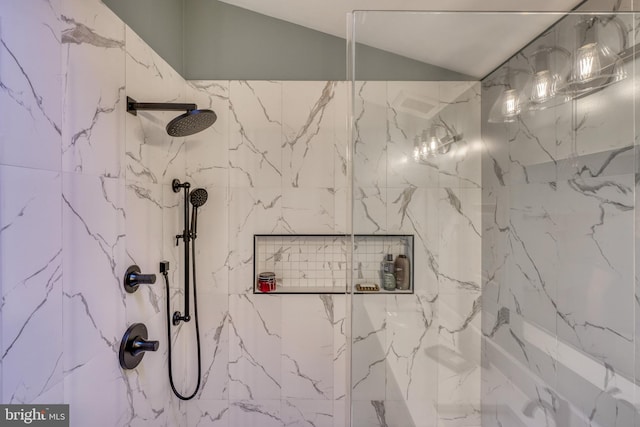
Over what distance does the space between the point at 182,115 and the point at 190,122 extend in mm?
63

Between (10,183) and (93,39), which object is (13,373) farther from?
(93,39)

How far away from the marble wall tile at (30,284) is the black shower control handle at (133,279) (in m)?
0.27

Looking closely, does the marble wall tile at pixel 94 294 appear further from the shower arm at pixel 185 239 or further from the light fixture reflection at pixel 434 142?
the light fixture reflection at pixel 434 142

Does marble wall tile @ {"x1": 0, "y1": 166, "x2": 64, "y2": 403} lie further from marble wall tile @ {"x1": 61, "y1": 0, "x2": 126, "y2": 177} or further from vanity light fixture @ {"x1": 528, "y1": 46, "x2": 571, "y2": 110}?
vanity light fixture @ {"x1": 528, "y1": 46, "x2": 571, "y2": 110}

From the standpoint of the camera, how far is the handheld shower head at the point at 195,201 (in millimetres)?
1424

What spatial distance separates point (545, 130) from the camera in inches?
44.0

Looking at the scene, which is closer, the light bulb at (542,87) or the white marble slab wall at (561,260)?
the white marble slab wall at (561,260)

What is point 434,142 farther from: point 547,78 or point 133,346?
point 133,346

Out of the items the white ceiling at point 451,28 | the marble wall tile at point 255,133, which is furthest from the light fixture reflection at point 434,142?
the marble wall tile at point 255,133

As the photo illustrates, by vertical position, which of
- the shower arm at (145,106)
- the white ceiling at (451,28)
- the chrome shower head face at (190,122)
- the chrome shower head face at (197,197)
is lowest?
the chrome shower head face at (197,197)

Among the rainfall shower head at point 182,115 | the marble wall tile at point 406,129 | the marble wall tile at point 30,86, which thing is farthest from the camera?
the marble wall tile at point 406,129

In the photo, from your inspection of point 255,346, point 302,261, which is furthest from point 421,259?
point 255,346

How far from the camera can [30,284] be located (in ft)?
2.25

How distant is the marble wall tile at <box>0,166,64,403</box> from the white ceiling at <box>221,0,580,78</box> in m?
1.12
